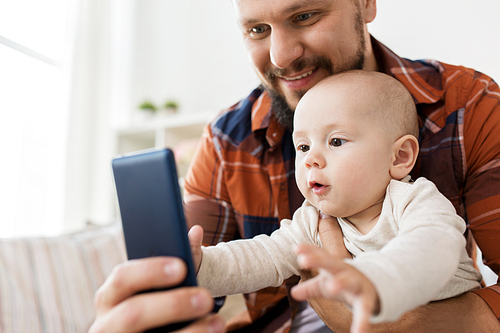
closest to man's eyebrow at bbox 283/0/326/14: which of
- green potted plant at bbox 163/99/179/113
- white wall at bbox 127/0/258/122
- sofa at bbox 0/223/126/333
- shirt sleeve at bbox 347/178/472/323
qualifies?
shirt sleeve at bbox 347/178/472/323

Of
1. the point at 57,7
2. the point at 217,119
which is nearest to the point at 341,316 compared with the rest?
the point at 217,119

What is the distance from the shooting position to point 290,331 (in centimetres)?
117

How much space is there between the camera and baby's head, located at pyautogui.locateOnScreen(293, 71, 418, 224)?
0.74m

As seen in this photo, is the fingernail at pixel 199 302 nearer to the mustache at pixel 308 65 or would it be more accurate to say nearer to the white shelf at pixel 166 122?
the mustache at pixel 308 65

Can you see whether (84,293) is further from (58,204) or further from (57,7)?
(57,7)

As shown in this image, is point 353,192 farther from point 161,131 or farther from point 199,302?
point 161,131

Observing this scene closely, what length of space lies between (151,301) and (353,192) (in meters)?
0.44

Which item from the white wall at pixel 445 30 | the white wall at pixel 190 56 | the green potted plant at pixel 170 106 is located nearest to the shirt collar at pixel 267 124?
the white wall at pixel 445 30

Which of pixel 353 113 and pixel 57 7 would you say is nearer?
pixel 353 113

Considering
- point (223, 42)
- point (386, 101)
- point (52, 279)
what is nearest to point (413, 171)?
point (386, 101)

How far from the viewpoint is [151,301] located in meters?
0.52

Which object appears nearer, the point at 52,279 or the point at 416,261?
the point at 416,261

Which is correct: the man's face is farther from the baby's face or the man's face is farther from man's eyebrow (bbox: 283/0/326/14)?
the baby's face

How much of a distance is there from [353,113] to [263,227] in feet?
1.91
